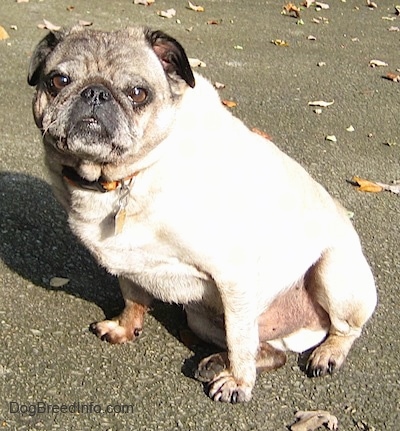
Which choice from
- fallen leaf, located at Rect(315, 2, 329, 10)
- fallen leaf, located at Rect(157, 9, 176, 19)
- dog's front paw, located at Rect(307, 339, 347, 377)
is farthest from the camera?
fallen leaf, located at Rect(315, 2, 329, 10)

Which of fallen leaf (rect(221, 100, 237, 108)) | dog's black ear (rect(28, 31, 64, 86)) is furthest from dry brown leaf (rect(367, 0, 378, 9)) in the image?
dog's black ear (rect(28, 31, 64, 86))

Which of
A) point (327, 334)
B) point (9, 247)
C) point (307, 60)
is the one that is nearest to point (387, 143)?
point (307, 60)

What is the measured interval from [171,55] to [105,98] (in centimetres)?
39

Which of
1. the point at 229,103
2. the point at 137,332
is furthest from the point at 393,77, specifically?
the point at 137,332

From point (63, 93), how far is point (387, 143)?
4.13 meters

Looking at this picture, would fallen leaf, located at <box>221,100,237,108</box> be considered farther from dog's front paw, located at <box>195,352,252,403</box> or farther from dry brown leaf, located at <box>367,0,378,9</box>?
dry brown leaf, located at <box>367,0,378,9</box>

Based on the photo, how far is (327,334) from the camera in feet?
12.7

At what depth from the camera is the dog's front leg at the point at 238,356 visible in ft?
11.1

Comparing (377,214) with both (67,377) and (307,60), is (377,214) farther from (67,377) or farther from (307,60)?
(307,60)

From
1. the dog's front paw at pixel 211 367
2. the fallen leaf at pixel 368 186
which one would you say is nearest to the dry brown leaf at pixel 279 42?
the fallen leaf at pixel 368 186

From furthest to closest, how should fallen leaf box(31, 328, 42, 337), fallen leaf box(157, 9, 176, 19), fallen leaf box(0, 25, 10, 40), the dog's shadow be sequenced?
fallen leaf box(157, 9, 176, 19)
fallen leaf box(0, 25, 10, 40)
the dog's shadow
fallen leaf box(31, 328, 42, 337)

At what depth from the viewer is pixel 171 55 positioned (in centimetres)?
315

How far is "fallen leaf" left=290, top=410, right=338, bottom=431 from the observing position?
129 inches

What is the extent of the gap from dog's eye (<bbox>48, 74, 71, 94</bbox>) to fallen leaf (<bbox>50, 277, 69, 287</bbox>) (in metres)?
1.44
